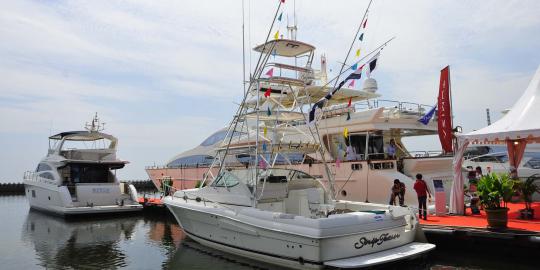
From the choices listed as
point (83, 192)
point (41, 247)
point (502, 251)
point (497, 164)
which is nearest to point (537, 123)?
point (502, 251)

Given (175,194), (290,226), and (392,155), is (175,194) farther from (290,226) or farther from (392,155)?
(392,155)

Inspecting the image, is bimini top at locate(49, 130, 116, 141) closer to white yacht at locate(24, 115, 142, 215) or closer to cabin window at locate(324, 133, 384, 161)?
white yacht at locate(24, 115, 142, 215)

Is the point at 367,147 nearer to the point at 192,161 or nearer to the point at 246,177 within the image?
the point at 246,177

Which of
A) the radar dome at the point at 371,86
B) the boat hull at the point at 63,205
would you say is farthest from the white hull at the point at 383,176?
the boat hull at the point at 63,205

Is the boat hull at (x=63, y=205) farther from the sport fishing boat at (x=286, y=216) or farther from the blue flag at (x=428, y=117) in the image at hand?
the blue flag at (x=428, y=117)

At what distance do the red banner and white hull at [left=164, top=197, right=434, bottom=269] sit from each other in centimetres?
572

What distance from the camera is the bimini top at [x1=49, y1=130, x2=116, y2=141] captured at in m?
21.3

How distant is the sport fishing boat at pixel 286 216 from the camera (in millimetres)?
8039

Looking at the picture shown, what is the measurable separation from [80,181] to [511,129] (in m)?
18.9

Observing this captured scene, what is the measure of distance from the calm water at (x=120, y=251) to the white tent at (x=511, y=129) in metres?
2.11

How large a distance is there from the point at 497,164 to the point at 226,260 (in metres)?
17.0

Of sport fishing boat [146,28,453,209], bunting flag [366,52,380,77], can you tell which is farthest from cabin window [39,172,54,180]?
bunting flag [366,52,380,77]

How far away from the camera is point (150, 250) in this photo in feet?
40.1

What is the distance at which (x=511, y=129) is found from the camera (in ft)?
34.5
